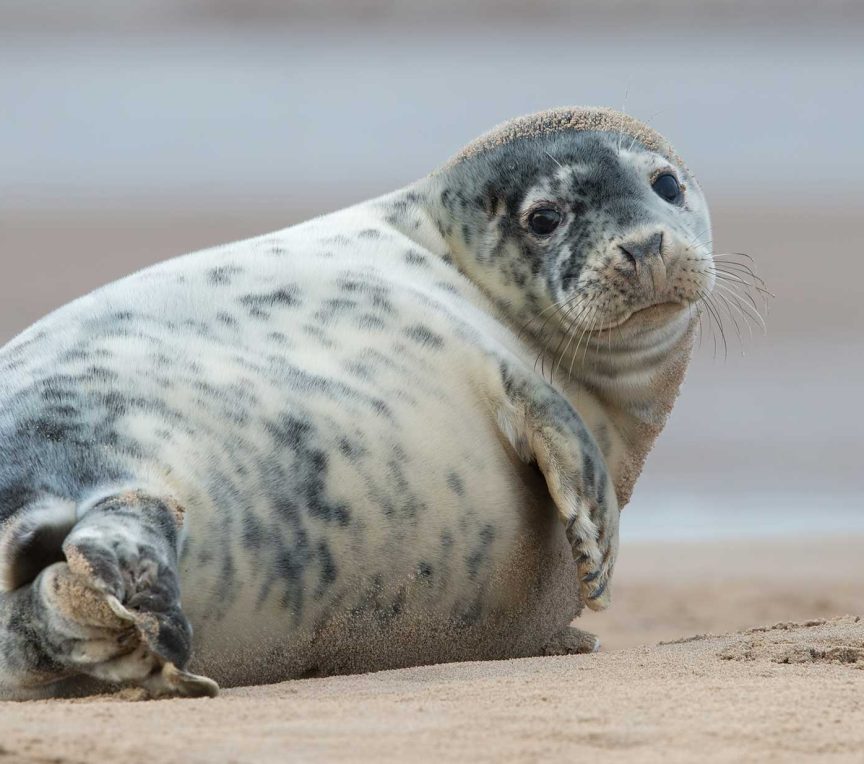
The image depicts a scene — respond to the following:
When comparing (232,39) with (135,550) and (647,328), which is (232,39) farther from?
(135,550)

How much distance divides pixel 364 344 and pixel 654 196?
89 cm

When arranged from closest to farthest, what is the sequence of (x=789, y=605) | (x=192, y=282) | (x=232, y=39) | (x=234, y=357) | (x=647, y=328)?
(x=234, y=357), (x=192, y=282), (x=647, y=328), (x=789, y=605), (x=232, y=39)

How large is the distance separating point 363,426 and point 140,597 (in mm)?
735

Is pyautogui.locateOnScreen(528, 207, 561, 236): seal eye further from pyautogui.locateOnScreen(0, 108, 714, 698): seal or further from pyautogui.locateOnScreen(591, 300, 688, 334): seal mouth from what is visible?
pyautogui.locateOnScreen(591, 300, 688, 334): seal mouth

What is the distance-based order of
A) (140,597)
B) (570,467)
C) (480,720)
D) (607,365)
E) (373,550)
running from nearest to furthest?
(480,720)
(140,597)
(373,550)
(570,467)
(607,365)

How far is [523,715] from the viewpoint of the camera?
2395 millimetres

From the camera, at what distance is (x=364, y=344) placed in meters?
3.36

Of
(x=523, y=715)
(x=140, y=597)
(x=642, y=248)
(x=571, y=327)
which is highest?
(x=642, y=248)

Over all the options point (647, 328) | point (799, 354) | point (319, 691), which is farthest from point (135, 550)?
point (799, 354)

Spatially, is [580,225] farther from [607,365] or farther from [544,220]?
[607,365]

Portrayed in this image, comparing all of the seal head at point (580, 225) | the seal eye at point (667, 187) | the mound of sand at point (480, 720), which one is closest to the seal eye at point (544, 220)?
the seal head at point (580, 225)

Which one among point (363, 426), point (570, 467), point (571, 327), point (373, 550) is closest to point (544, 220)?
point (571, 327)

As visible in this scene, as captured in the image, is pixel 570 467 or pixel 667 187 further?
pixel 667 187

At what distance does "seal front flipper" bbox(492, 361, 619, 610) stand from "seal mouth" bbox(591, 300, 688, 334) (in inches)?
11.5
